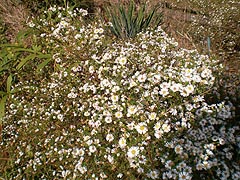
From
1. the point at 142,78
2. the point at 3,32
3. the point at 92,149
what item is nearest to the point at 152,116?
the point at 142,78

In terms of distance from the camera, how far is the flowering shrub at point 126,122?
1931mm

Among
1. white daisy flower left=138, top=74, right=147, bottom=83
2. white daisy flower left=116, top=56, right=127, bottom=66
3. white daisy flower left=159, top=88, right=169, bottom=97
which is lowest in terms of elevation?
white daisy flower left=159, top=88, right=169, bottom=97

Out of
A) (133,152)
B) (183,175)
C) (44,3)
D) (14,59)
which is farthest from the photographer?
(44,3)

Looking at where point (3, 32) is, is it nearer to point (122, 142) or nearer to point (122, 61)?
point (122, 61)

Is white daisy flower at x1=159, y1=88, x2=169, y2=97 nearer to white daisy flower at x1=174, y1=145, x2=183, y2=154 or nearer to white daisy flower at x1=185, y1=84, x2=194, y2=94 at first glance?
white daisy flower at x1=185, y1=84, x2=194, y2=94

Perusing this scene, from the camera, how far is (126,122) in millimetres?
2119

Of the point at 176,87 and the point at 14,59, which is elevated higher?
the point at 14,59

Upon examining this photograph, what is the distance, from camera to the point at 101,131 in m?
2.20

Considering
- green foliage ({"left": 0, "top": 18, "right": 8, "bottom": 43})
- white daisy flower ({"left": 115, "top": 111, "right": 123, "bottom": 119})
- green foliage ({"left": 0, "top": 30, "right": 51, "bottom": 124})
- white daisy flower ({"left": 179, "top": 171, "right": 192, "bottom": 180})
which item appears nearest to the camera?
white daisy flower ({"left": 179, "top": 171, "right": 192, "bottom": 180})

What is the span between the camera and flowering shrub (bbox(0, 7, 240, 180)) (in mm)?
1931

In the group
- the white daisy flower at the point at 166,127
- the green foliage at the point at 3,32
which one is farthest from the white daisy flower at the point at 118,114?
the green foliage at the point at 3,32

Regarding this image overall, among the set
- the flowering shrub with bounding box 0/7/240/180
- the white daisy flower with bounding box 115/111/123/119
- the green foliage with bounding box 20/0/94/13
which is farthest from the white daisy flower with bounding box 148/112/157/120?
the green foliage with bounding box 20/0/94/13

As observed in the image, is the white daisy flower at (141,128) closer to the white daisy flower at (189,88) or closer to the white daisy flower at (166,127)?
the white daisy flower at (166,127)

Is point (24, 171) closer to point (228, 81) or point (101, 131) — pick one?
point (101, 131)
